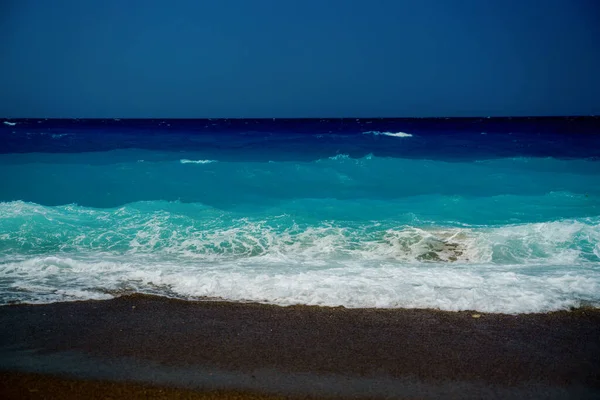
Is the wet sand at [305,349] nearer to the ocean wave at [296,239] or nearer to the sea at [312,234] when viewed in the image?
the sea at [312,234]

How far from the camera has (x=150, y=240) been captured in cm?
841

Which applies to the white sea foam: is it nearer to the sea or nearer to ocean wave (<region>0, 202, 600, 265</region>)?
the sea

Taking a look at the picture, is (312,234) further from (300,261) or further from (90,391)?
(90,391)

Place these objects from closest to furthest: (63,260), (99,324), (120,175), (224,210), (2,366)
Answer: (2,366), (99,324), (63,260), (224,210), (120,175)

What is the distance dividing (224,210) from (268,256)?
495 centimetres

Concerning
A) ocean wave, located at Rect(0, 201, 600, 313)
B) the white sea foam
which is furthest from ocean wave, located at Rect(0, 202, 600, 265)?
the white sea foam

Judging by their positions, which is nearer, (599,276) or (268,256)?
(599,276)

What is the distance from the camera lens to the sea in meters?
5.52

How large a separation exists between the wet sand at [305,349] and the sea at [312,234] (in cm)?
37

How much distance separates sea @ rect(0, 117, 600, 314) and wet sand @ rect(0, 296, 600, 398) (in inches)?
14.7

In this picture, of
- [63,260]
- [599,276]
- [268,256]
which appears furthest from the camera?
[268,256]

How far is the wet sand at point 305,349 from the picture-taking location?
3467 millimetres

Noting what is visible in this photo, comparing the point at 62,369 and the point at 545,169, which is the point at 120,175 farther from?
the point at 545,169


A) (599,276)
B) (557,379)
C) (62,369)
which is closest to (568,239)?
(599,276)
